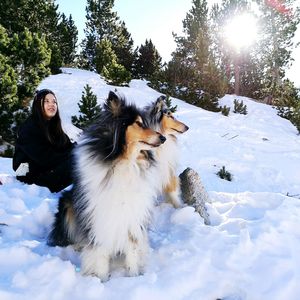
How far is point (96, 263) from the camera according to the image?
2.80 m

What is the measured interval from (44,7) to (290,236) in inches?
791

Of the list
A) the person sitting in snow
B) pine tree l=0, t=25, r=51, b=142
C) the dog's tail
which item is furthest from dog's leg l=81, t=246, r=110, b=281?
pine tree l=0, t=25, r=51, b=142

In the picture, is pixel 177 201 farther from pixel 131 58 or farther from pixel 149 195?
pixel 131 58

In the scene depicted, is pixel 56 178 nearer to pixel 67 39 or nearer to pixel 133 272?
pixel 133 272

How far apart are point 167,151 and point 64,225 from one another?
188 cm

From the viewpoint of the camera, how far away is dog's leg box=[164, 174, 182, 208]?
173 inches

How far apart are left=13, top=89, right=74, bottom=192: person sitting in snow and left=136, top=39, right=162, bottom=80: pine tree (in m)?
22.8

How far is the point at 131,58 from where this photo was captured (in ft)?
91.2

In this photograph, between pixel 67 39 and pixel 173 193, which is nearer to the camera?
pixel 173 193

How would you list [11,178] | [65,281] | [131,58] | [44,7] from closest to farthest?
[65,281], [11,178], [44,7], [131,58]

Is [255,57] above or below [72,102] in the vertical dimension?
above

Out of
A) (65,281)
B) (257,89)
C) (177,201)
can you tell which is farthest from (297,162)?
(257,89)

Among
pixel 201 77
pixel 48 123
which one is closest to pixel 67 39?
pixel 201 77

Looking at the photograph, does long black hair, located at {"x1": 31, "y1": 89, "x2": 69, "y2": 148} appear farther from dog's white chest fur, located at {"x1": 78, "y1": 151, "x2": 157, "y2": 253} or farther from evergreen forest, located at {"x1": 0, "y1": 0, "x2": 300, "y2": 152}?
evergreen forest, located at {"x1": 0, "y1": 0, "x2": 300, "y2": 152}
